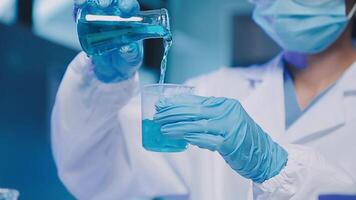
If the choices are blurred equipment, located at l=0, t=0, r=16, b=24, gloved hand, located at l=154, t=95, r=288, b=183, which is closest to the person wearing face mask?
gloved hand, located at l=154, t=95, r=288, b=183

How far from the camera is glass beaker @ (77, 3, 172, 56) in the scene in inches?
41.7

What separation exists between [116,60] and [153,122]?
34 cm

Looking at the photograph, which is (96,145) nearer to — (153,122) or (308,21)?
→ (153,122)

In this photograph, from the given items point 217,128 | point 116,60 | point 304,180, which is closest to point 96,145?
point 116,60

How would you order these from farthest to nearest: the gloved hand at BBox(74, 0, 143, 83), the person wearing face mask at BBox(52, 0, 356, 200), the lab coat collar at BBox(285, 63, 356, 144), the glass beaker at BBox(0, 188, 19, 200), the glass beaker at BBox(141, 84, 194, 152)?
1. the lab coat collar at BBox(285, 63, 356, 144)
2. the person wearing face mask at BBox(52, 0, 356, 200)
3. the gloved hand at BBox(74, 0, 143, 83)
4. the glass beaker at BBox(141, 84, 194, 152)
5. the glass beaker at BBox(0, 188, 19, 200)

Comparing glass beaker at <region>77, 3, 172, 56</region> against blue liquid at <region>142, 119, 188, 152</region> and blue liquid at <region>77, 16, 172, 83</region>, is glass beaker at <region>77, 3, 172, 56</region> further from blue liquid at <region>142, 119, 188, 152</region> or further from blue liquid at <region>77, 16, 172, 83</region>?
blue liquid at <region>142, 119, 188, 152</region>

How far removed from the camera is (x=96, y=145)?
1.50 m

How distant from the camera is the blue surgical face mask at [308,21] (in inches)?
60.4

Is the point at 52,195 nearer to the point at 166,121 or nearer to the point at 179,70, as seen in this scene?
the point at 166,121

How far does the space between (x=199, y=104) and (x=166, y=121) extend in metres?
0.09

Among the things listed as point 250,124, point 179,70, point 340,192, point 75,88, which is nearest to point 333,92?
point 340,192

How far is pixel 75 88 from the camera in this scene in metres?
1.40

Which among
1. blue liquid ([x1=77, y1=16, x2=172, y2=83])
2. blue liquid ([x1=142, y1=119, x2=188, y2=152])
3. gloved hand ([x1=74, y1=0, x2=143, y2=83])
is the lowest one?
blue liquid ([x1=142, y1=119, x2=188, y2=152])

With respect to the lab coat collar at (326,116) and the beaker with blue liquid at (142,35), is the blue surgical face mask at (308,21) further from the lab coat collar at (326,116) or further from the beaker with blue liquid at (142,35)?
the beaker with blue liquid at (142,35)
